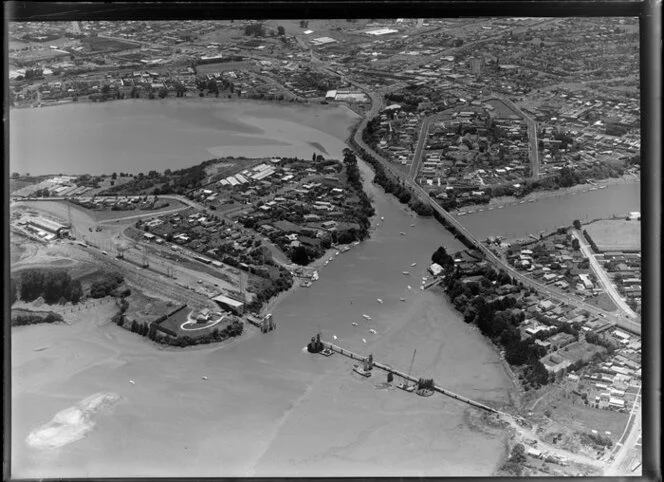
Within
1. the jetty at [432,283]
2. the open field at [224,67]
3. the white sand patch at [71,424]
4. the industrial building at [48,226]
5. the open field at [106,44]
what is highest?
the open field at [106,44]

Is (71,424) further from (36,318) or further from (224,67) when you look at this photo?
(224,67)

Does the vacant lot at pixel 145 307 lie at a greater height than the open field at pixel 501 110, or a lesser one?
lesser

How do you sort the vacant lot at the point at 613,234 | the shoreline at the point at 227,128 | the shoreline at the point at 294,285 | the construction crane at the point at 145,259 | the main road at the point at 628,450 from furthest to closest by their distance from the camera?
the shoreline at the point at 227,128 → the construction crane at the point at 145,259 → the shoreline at the point at 294,285 → the vacant lot at the point at 613,234 → the main road at the point at 628,450

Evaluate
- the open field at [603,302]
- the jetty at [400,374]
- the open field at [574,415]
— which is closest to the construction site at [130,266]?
the jetty at [400,374]

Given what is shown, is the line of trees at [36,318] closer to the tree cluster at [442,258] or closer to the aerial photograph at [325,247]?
the aerial photograph at [325,247]

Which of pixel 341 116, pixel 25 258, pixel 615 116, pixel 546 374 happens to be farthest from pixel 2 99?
pixel 615 116

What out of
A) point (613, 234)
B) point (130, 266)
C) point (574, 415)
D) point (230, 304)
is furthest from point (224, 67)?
point (574, 415)

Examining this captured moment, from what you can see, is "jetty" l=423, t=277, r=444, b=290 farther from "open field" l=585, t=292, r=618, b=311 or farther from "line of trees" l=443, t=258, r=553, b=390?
"open field" l=585, t=292, r=618, b=311
